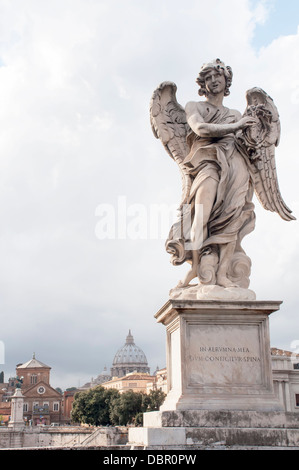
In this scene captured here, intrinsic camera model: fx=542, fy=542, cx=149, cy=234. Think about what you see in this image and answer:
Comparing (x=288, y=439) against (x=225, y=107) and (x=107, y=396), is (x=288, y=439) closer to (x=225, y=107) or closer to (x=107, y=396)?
(x=225, y=107)

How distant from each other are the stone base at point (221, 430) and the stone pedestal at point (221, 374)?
0.01m

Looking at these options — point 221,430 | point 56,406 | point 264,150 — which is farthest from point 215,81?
point 56,406

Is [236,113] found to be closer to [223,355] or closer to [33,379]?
[223,355]

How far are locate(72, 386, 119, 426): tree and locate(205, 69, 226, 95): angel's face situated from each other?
73.7 m

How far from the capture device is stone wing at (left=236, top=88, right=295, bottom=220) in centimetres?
830

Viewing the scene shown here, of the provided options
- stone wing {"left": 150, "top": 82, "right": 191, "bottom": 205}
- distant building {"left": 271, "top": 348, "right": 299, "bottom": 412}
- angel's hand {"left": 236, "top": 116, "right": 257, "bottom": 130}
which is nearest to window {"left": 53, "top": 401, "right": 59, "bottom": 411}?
distant building {"left": 271, "top": 348, "right": 299, "bottom": 412}

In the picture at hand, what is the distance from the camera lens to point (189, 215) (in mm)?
8234

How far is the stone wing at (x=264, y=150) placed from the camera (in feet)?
27.2

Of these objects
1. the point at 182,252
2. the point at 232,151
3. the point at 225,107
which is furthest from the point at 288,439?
the point at 225,107

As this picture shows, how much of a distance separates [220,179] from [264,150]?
0.94 meters

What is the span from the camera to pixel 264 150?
8406 mm

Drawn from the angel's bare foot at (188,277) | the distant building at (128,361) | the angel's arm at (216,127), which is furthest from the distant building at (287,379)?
the distant building at (128,361)

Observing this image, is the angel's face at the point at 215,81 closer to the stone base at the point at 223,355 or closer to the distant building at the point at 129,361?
the stone base at the point at 223,355
